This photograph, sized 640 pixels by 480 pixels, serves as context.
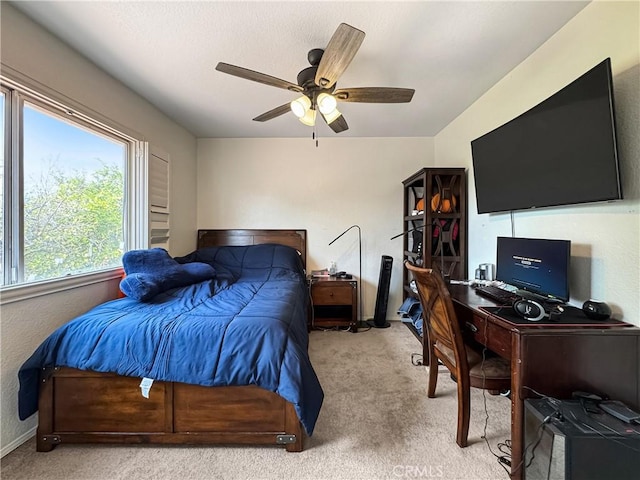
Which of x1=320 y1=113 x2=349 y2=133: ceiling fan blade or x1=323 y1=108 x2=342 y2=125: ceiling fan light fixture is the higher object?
x1=320 y1=113 x2=349 y2=133: ceiling fan blade

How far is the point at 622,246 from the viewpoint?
1.38m

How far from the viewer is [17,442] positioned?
1571 millimetres

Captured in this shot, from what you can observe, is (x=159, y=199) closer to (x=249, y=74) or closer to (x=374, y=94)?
(x=249, y=74)

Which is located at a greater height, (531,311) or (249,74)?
(249,74)

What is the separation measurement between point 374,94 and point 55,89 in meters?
2.06

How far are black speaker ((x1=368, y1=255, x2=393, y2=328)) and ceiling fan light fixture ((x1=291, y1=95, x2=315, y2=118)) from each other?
220cm

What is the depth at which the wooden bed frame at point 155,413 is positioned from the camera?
1.52 metres

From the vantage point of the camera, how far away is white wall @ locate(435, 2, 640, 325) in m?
1.33

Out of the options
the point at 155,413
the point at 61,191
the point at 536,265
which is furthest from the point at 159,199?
the point at 536,265

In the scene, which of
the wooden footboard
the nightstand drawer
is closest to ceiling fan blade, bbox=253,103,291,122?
the wooden footboard

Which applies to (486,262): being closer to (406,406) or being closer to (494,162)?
(494,162)

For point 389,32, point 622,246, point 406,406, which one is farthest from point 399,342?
point 389,32

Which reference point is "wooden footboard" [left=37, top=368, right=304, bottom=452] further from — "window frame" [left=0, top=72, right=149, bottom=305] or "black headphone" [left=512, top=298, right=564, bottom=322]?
"black headphone" [left=512, top=298, right=564, bottom=322]

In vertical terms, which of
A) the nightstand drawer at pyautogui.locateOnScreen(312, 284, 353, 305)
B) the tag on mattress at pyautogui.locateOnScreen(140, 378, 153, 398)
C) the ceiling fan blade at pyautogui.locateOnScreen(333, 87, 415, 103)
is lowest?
the tag on mattress at pyautogui.locateOnScreen(140, 378, 153, 398)
